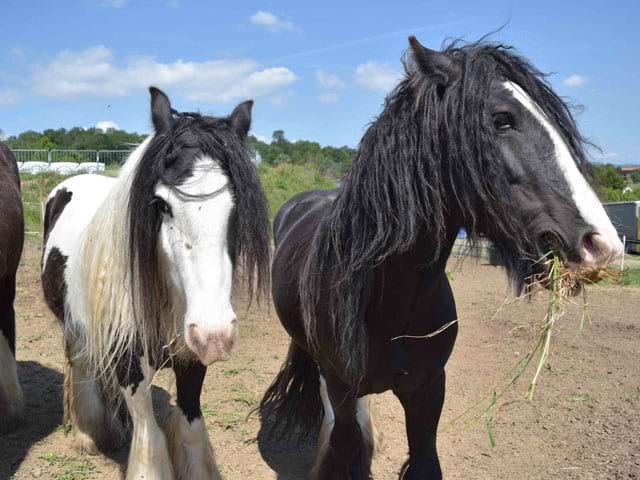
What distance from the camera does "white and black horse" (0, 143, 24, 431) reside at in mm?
4141

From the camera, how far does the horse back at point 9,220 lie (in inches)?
161

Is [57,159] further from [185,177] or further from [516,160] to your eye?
[516,160]

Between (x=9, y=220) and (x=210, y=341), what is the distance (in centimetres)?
274

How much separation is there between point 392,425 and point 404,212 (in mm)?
2898

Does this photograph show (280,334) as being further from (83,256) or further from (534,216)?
(534,216)

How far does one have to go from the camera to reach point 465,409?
15.1ft

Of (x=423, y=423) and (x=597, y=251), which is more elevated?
(x=597, y=251)

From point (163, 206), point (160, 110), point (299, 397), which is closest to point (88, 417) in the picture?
point (299, 397)

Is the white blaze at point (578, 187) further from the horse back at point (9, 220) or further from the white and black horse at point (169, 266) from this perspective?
the horse back at point (9, 220)

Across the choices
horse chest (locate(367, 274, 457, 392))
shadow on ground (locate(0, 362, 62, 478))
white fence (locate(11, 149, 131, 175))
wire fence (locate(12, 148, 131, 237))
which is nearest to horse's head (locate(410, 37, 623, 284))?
horse chest (locate(367, 274, 457, 392))

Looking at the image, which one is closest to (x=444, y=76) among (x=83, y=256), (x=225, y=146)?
(x=225, y=146)

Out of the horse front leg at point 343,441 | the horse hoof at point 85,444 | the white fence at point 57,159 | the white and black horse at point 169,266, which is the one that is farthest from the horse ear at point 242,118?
the white fence at point 57,159

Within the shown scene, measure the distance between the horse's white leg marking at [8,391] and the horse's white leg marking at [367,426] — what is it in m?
2.62

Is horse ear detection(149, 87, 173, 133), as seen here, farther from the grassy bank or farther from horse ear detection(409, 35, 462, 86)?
the grassy bank
